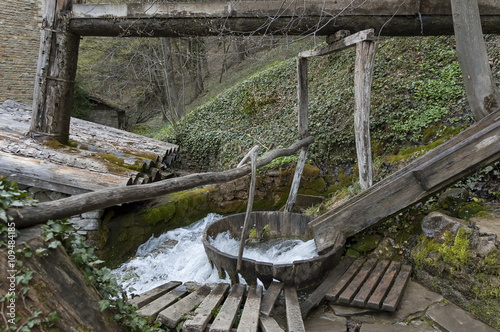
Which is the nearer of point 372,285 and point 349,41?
point 372,285

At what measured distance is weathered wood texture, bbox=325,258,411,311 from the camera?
3227mm

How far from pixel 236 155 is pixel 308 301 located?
5635 millimetres

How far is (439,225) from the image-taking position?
12.5ft

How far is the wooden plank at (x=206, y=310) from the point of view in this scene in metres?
2.64

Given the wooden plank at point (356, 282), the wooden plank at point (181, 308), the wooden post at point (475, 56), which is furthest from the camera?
the wooden post at point (475, 56)

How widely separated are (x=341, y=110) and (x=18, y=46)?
1433cm

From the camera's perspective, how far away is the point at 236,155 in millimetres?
8750

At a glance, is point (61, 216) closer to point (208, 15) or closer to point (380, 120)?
point (208, 15)

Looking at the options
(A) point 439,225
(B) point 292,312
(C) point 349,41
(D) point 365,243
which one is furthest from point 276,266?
(C) point 349,41

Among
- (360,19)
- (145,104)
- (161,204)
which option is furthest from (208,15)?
(145,104)

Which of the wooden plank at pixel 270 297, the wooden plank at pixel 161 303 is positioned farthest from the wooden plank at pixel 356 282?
the wooden plank at pixel 161 303

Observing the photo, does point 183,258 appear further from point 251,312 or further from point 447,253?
Result: point 447,253

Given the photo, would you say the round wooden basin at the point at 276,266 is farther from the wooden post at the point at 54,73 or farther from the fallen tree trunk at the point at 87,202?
the wooden post at the point at 54,73

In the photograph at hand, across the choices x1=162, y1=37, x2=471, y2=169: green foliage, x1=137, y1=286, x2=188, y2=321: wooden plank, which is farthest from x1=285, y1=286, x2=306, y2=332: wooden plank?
x1=162, y1=37, x2=471, y2=169: green foliage
